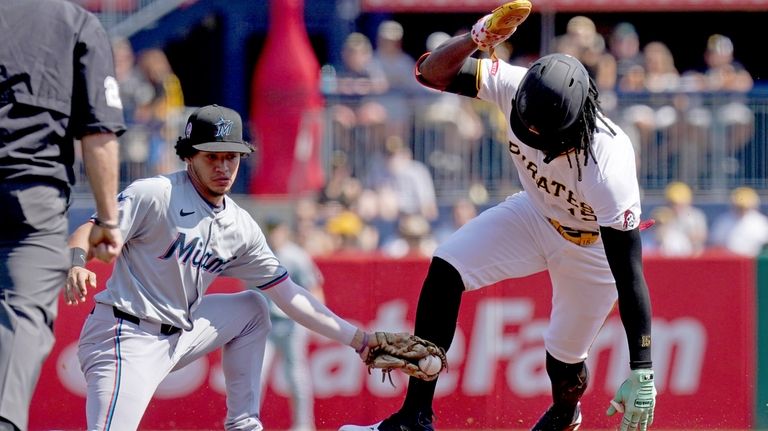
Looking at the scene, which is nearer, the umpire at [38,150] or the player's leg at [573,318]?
the umpire at [38,150]

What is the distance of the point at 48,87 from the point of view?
17.0 ft

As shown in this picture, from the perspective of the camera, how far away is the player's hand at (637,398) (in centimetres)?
662

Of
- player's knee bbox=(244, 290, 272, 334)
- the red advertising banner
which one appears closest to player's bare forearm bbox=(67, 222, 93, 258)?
player's knee bbox=(244, 290, 272, 334)

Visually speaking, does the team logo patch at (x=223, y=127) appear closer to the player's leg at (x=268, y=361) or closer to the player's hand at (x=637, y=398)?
the player's hand at (x=637, y=398)

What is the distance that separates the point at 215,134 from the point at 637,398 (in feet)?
8.10

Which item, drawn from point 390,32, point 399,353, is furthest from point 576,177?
point 390,32

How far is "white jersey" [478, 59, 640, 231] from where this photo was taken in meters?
6.48

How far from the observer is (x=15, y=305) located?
5.13m

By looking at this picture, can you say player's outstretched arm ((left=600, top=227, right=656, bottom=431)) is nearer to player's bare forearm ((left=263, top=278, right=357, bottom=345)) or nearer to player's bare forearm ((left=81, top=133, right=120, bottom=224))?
player's bare forearm ((left=263, top=278, right=357, bottom=345))

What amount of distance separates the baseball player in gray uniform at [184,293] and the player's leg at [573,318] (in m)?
1.22

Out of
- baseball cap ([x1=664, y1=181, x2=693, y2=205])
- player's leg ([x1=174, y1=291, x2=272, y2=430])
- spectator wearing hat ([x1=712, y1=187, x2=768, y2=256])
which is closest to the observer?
player's leg ([x1=174, y1=291, x2=272, y2=430])

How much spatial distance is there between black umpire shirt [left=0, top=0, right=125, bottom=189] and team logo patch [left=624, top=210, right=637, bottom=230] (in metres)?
2.52

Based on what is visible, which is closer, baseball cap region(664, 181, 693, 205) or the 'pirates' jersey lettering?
the 'pirates' jersey lettering

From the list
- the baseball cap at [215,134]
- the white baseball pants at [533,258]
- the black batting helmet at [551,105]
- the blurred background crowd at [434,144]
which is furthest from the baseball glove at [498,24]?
the blurred background crowd at [434,144]
